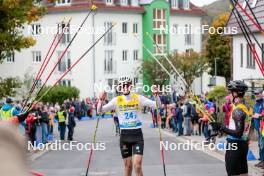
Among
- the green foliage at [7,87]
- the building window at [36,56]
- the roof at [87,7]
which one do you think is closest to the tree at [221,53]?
the roof at [87,7]

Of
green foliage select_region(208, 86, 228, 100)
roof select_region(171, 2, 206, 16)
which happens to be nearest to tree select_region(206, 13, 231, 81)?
roof select_region(171, 2, 206, 16)

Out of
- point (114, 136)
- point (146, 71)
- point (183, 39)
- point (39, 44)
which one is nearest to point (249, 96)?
point (114, 136)

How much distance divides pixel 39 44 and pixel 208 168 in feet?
155

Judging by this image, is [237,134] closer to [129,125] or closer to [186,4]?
[129,125]

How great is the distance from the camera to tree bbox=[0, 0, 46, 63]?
1966cm

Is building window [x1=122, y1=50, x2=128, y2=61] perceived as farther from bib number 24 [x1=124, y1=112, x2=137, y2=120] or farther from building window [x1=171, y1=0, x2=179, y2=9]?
bib number 24 [x1=124, y1=112, x2=137, y2=120]

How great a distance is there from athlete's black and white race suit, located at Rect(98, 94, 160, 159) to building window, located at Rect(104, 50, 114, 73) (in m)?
48.4

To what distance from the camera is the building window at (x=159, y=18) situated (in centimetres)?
6469

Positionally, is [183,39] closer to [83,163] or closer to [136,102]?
[83,163]

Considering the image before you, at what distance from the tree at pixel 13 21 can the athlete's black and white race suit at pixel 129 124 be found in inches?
406

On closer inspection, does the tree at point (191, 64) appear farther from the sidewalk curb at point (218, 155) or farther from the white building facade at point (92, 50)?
the sidewalk curb at point (218, 155)

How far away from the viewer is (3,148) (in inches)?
42.7

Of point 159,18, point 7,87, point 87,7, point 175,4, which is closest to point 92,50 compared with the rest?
point 87,7

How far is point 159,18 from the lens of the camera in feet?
214
